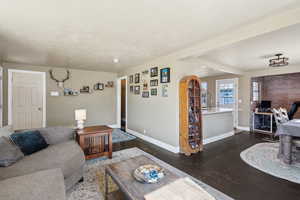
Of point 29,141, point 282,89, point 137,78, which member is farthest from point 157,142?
point 282,89

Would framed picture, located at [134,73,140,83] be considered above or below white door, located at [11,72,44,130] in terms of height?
above

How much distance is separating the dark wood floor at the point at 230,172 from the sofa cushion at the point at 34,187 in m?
1.95

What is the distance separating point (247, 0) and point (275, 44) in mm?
1918

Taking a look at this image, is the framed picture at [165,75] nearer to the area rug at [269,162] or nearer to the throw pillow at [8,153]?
the area rug at [269,162]

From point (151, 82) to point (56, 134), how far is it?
8.47 feet

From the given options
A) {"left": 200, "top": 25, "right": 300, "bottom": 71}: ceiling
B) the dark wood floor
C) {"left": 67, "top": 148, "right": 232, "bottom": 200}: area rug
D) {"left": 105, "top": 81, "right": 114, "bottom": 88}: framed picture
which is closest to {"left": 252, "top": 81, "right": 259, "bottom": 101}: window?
{"left": 200, "top": 25, "right": 300, "bottom": 71}: ceiling

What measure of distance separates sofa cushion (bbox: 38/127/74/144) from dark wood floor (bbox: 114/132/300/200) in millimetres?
1271

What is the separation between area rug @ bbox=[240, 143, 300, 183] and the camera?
90.0 inches

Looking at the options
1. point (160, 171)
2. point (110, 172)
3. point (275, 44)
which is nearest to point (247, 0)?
point (275, 44)

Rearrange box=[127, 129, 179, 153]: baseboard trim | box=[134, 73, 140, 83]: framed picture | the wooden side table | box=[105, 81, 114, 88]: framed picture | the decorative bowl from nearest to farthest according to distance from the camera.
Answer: the decorative bowl, the wooden side table, box=[127, 129, 179, 153]: baseboard trim, box=[134, 73, 140, 83]: framed picture, box=[105, 81, 114, 88]: framed picture

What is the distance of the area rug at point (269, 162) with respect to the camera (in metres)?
2.29

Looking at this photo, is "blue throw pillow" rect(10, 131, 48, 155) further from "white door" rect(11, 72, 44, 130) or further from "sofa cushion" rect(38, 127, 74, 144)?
"white door" rect(11, 72, 44, 130)

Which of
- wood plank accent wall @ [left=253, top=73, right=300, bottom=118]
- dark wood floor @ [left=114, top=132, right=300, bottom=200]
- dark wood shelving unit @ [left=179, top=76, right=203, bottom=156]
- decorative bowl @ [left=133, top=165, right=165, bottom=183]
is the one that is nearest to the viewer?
decorative bowl @ [left=133, top=165, right=165, bottom=183]

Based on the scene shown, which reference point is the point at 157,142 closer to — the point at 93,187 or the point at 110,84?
the point at 93,187
